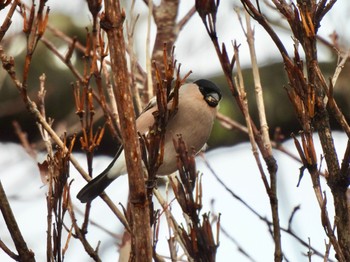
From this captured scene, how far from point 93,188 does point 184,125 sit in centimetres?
48

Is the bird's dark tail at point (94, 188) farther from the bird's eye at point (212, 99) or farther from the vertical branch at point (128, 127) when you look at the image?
the vertical branch at point (128, 127)

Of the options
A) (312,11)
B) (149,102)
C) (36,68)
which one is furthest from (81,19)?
(312,11)

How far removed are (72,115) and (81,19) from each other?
0.68 m

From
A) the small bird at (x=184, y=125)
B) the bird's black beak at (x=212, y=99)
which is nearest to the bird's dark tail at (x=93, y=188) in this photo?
the small bird at (x=184, y=125)

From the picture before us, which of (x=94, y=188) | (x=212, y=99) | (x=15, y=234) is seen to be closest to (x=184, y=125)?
(x=212, y=99)

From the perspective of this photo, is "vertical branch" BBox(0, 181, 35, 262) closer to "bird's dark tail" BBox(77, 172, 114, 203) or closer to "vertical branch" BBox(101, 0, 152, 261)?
"vertical branch" BBox(101, 0, 152, 261)

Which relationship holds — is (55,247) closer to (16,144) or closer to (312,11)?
(312,11)

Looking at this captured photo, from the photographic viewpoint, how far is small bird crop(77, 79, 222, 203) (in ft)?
9.20

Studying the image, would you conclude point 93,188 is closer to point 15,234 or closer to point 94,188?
point 94,188

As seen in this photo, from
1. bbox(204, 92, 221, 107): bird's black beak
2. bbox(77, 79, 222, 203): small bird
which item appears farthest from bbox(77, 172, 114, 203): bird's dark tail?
bbox(204, 92, 221, 107): bird's black beak

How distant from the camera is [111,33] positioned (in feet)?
5.49

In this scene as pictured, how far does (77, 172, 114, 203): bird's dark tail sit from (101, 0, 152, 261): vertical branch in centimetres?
75

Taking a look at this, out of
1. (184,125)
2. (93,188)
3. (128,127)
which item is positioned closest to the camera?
(128,127)

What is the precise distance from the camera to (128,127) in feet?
5.60
